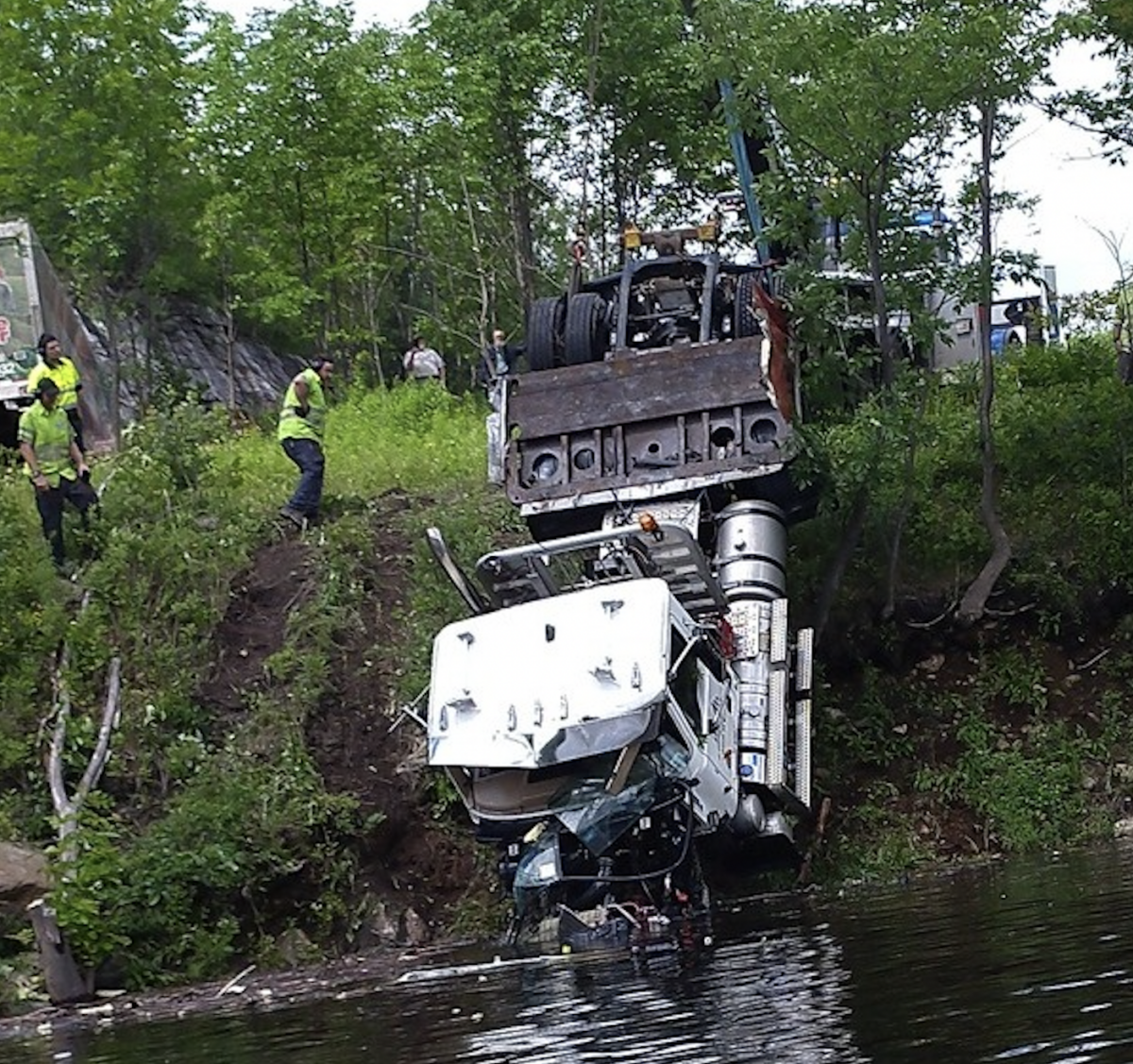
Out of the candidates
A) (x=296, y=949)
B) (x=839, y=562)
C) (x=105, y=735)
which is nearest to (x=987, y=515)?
(x=839, y=562)

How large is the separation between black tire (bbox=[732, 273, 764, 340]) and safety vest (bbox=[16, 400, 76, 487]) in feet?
21.7

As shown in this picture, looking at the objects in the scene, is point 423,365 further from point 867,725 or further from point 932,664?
point 867,725

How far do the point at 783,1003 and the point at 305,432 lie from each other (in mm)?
12869

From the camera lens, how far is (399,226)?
35.1 metres

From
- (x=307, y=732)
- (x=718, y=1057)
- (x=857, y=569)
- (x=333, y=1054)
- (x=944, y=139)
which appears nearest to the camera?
(x=718, y=1057)

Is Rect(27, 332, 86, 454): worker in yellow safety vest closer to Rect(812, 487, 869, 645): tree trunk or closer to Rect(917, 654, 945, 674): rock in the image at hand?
Rect(812, 487, 869, 645): tree trunk

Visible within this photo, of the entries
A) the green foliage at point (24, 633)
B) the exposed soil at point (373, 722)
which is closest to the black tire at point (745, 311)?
the exposed soil at point (373, 722)

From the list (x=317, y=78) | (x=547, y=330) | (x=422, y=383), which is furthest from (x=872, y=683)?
(x=317, y=78)

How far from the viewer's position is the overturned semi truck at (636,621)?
14.2m

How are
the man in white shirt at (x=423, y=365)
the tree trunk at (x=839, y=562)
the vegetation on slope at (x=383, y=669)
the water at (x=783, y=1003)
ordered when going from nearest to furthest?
the water at (x=783, y=1003) → the vegetation on slope at (x=383, y=669) → the tree trunk at (x=839, y=562) → the man in white shirt at (x=423, y=365)

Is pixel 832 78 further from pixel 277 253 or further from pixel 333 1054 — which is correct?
pixel 277 253

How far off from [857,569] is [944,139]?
477 cm

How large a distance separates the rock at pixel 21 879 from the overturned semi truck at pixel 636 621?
343 cm

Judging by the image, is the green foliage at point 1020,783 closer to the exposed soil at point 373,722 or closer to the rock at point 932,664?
the rock at point 932,664
